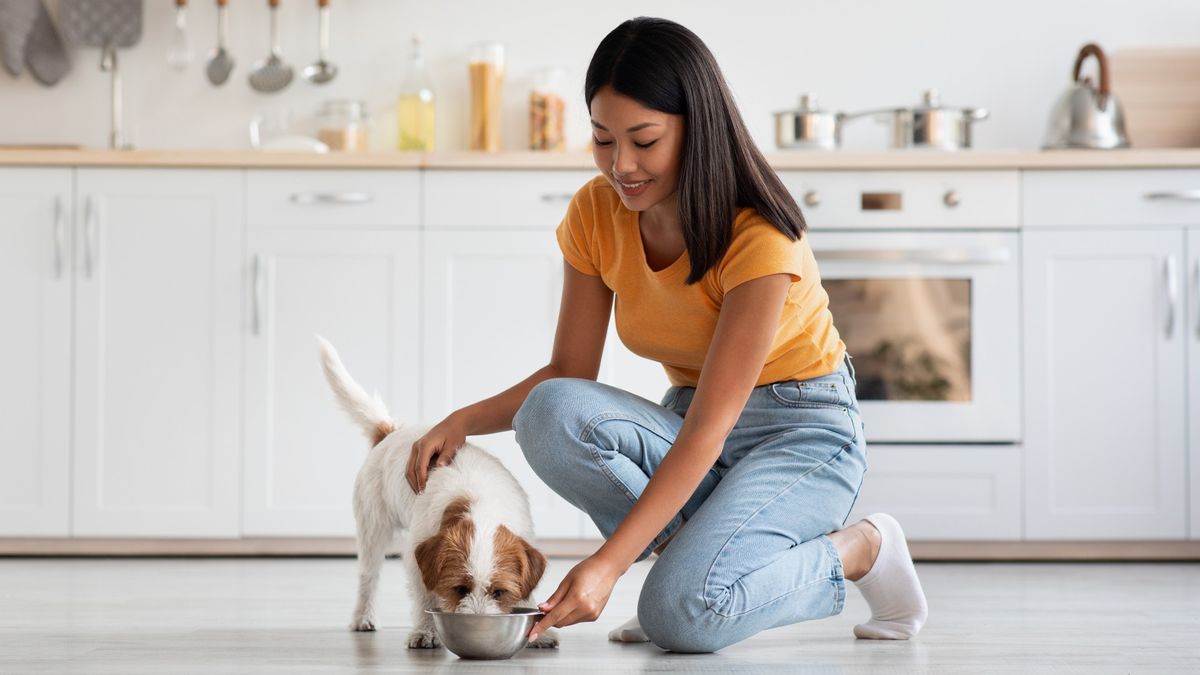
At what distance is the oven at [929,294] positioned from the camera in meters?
3.23

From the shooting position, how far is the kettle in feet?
11.2

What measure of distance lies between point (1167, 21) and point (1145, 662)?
105 inches

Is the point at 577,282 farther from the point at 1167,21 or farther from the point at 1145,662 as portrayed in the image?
the point at 1167,21

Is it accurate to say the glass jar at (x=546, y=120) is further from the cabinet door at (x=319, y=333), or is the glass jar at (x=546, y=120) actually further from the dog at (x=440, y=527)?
the dog at (x=440, y=527)

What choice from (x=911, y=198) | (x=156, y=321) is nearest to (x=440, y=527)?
(x=156, y=321)

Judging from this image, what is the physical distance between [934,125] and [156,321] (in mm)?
2077

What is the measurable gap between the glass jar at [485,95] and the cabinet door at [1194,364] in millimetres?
1866

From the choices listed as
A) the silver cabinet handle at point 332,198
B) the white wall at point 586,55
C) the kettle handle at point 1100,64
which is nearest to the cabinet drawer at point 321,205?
the silver cabinet handle at point 332,198

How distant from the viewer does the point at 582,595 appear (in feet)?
4.96

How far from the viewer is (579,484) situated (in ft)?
6.08

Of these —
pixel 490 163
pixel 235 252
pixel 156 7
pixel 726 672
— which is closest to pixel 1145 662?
pixel 726 672

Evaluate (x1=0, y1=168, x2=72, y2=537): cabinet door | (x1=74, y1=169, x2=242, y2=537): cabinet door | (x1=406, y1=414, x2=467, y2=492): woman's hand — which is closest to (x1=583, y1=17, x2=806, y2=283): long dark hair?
(x1=406, y1=414, x2=467, y2=492): woman's hand

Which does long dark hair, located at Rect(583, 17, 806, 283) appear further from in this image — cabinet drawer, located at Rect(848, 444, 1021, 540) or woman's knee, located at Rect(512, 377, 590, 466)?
cabinet drawer, located at Rect(848, 444, 1021, 540)

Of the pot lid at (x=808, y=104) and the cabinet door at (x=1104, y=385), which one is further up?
the pot lid at (x=808, y=104)
